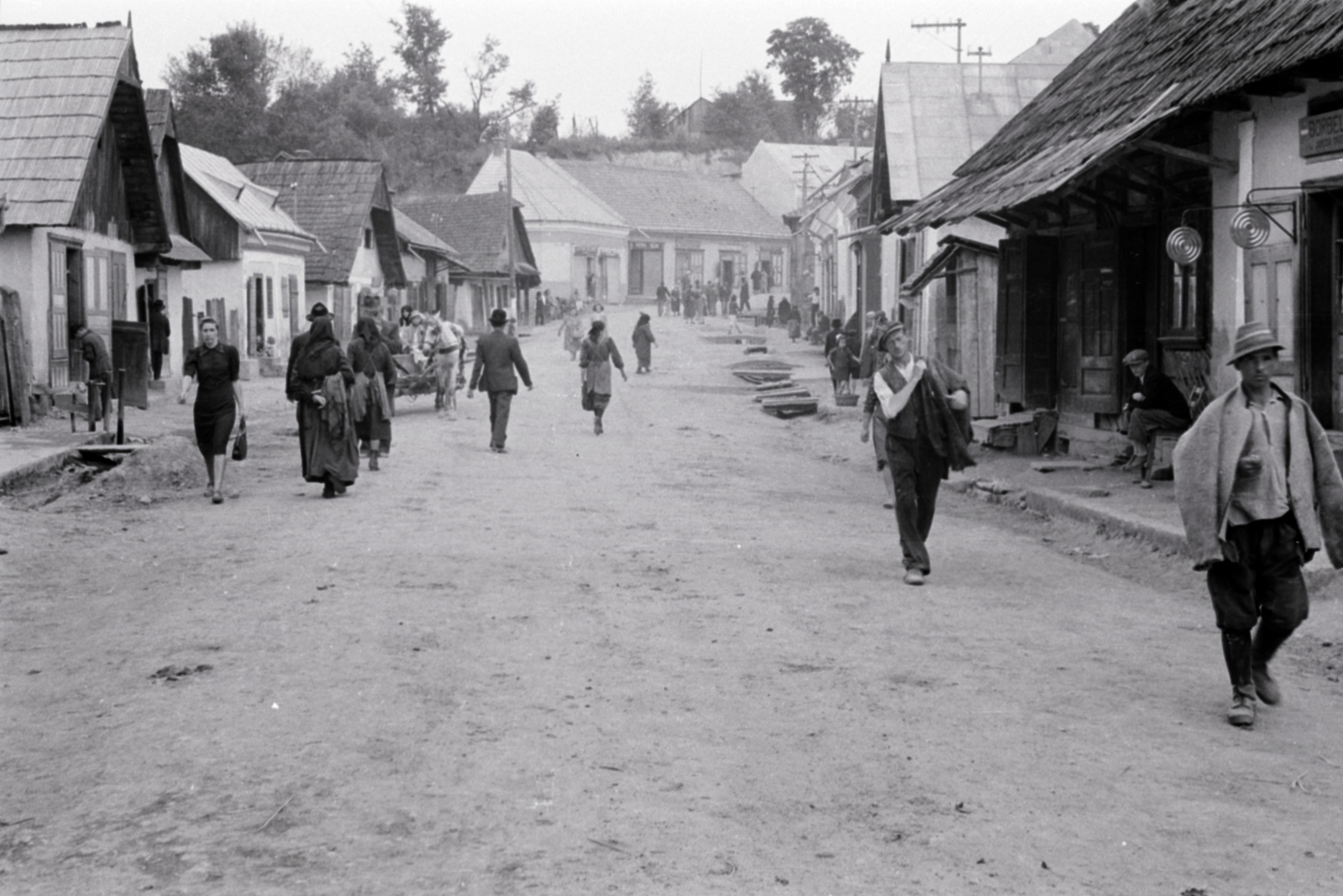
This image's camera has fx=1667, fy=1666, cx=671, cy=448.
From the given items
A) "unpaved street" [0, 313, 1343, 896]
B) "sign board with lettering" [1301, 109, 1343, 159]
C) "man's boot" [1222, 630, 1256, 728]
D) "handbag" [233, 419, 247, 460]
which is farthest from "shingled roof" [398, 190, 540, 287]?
"man's boot" [1222, 630, 1256, 728]

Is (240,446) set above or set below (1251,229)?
below

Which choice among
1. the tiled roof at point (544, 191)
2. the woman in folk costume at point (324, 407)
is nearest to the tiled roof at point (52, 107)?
the woman in folk costume at point (324, 407)

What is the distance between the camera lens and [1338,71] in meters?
12.3

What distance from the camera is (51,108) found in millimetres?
22891

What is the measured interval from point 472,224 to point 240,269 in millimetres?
27723

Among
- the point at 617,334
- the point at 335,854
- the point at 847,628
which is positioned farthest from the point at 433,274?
the point at 335,854

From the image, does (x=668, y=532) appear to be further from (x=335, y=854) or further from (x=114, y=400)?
(x=114, y=400)

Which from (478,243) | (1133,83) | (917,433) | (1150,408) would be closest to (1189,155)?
(1150,408)

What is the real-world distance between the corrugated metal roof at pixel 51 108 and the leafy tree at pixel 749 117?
79701mm

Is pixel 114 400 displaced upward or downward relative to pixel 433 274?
downward

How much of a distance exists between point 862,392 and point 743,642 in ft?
72.0

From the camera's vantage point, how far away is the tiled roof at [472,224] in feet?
203

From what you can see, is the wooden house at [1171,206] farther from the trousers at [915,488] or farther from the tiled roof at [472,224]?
the tiled roof at [472,224]

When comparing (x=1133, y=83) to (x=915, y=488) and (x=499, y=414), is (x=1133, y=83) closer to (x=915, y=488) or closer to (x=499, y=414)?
(x=499, y=414)
